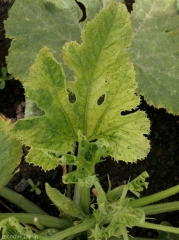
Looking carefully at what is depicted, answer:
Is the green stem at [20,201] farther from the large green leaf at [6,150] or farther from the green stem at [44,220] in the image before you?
the large green leaf at [6,150]

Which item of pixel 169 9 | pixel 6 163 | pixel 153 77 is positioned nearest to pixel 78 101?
pixel 6 163

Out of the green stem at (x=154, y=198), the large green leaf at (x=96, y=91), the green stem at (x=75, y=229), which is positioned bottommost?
the green stem at (x=75, y=229)

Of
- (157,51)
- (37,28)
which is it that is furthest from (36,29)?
(157,51)

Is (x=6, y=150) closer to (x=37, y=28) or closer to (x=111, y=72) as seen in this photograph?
(x=111, y=72)

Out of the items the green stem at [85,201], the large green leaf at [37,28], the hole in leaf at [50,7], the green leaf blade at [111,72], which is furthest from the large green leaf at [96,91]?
the hole in leaf at [50,7]

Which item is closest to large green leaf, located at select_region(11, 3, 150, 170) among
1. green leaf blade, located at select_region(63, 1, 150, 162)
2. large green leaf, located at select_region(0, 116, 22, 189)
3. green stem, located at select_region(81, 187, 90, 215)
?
green leaf blade, located at select_region(63, 1, 150, 162)

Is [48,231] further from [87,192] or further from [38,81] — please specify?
[38,81]
